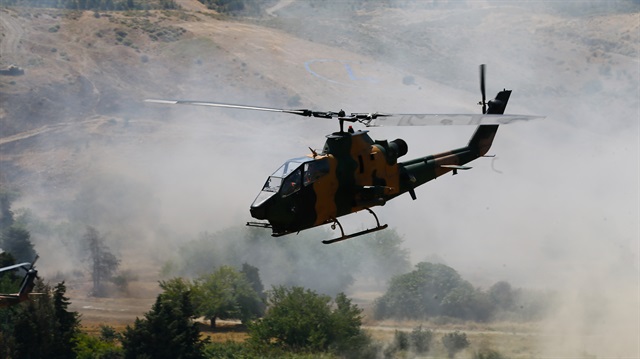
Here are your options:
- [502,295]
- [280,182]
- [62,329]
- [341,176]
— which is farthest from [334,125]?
[280,182]

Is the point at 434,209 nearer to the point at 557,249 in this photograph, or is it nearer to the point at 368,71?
the point at 557,249

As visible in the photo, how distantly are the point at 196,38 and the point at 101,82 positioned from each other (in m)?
15.9

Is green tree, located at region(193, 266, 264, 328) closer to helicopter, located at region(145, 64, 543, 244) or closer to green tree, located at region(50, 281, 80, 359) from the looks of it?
green tree, located at region(50, 281, 80, 359)

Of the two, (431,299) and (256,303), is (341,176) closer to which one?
(431,299)

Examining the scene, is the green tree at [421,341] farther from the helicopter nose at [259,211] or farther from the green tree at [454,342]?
the helicopter nose at [259,211]

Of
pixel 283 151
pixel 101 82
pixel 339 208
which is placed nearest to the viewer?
pixel 339 208

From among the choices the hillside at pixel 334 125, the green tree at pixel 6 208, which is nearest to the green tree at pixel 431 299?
the hillside at pixel 334 125

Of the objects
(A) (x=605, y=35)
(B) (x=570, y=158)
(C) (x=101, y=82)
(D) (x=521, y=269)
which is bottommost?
(D) (x=521, y=269)

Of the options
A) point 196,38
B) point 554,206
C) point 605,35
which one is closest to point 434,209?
point 554,206

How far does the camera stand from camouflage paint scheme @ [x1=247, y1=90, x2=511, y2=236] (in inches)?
1307

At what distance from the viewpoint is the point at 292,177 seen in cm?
3341

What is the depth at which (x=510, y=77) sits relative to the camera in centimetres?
13550

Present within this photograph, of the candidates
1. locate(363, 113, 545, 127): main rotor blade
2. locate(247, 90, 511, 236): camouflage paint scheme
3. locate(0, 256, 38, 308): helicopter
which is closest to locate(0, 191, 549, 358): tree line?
locate(0, 256, 38, 308): helicopter

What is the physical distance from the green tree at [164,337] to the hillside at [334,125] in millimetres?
18796
